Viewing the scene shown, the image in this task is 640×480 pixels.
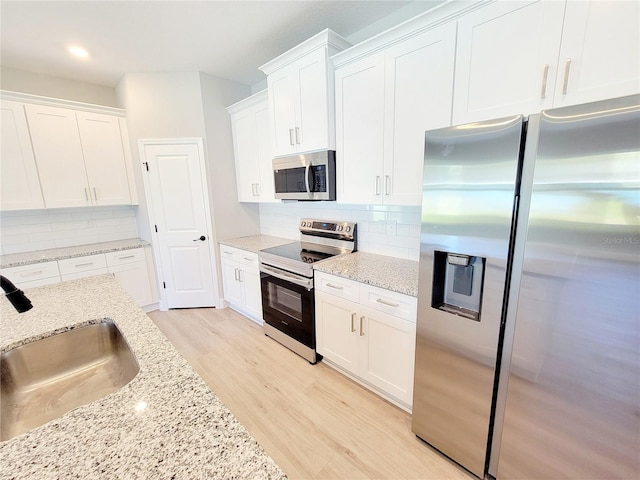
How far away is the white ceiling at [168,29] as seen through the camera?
76.7 inches

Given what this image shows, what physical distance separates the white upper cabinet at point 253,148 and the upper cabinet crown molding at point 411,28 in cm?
110

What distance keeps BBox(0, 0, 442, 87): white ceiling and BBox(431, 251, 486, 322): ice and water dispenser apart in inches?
73.0

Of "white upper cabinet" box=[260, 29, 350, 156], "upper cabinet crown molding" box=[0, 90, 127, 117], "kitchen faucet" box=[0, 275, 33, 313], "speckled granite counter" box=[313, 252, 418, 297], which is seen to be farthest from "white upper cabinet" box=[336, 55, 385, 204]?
"upper cabinet crown molding" box=[0, 90, 127, 117]

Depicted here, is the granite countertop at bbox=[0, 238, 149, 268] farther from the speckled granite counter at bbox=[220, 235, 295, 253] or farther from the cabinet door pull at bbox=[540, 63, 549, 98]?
the cabinet door pull at bbox=[540, 63, 549, 98]

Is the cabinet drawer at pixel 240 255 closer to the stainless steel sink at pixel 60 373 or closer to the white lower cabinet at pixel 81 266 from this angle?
the white lower cabinet at pixel 81 266

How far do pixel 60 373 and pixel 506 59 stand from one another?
2.49m

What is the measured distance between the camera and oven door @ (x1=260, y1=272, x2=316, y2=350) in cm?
225

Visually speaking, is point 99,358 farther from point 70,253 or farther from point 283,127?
point 70,253

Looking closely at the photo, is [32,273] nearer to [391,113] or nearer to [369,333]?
[369,333]

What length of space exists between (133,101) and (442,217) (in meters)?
3.57

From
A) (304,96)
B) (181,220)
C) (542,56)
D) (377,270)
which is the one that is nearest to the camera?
(542,56)

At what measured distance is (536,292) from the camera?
1.10 m

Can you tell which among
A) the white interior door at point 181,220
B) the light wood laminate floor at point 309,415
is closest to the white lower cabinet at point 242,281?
the white interior door at point 181,220

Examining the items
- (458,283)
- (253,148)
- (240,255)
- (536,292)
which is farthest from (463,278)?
(253,148)
